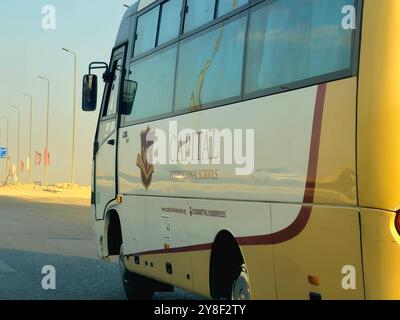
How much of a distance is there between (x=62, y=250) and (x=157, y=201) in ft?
23.3

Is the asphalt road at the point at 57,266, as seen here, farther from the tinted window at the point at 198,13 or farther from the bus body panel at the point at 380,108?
the bus body panel at the point at 380,108

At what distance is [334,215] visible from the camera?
14.9ft

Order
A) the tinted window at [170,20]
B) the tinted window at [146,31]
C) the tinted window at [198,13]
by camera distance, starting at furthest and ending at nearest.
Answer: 1. the tinted window at [146,31]
2. the tinted window at [170,20]
3. the tinted window at [198,13]

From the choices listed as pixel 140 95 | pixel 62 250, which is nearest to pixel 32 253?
pixel 62 250

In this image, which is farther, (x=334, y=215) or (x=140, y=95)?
(x=140, y=95)

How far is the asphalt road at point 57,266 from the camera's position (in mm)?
9195

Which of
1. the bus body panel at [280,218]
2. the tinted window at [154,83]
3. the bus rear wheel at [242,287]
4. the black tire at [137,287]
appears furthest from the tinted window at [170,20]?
the black tire at [137,287]

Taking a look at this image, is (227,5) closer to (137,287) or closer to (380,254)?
(380,254)

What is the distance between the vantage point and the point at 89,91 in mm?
10141

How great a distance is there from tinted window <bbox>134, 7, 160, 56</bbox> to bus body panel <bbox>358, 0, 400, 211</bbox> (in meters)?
4.19

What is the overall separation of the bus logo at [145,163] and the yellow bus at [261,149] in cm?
2

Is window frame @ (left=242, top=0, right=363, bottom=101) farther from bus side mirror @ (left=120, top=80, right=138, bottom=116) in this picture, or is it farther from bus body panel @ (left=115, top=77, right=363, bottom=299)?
bus side mirror @ (left=120, top=80, right=138, bottom=116)

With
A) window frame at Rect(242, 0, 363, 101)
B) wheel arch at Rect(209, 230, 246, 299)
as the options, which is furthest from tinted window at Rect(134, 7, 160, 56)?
wheel arch at Rect(209, 230, 246, 299)
